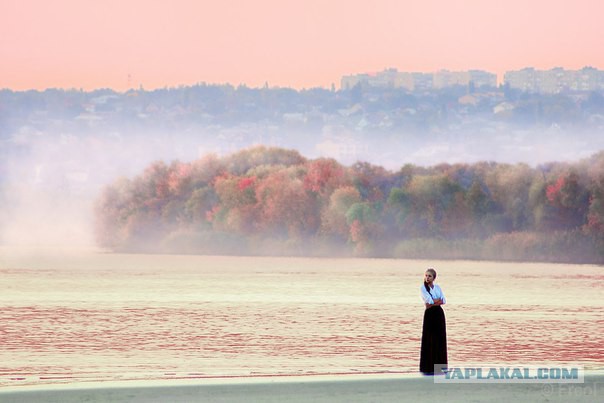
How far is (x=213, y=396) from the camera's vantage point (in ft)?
48.8

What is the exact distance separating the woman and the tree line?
68.9 meters

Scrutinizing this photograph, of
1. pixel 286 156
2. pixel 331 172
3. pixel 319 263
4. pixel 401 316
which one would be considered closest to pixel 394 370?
pixel 401 316

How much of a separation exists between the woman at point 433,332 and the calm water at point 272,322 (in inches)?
135

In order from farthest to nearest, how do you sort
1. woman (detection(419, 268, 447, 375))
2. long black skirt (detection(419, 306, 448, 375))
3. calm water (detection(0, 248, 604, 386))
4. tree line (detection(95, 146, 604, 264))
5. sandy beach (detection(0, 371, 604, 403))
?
1. tree line (detection(95, 146, 604, 264))
2. calm water (detection(0, 248, 604, 386))
3. long black skirt (detection(419, 306, 448, 375))
4. woman (detection(419, 268, 447, 375))
5. sandy beach (detection(0, 371, 604, 403))

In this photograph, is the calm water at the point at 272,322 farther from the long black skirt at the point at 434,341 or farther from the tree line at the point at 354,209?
the tree line at the point at 354,209

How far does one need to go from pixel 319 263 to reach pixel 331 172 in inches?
678

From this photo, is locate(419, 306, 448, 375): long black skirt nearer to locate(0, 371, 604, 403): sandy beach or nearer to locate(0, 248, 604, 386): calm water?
locate(0, 371, 604, 403): sandy beach

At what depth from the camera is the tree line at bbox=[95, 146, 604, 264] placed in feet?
286

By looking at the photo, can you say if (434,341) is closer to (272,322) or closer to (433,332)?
(433,332)

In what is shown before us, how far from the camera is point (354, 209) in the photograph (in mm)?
97188

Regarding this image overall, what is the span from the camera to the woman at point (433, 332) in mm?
16234

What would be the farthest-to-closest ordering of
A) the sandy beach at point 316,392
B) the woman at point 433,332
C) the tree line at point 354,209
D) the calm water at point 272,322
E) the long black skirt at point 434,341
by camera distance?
the tree line at point 354,209 < the calm water at point 272,322 < the long black skirt at point 434,341 < the woman at point 433,332 < the sandy beach at point 316,392

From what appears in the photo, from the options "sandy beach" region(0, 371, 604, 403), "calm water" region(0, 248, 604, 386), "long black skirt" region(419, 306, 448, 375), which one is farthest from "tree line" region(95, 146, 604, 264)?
"sandy beach" region(0, 371, 604, 403)

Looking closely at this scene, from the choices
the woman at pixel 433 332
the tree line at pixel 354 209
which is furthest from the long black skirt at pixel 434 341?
the tree line at pixel 354 209
